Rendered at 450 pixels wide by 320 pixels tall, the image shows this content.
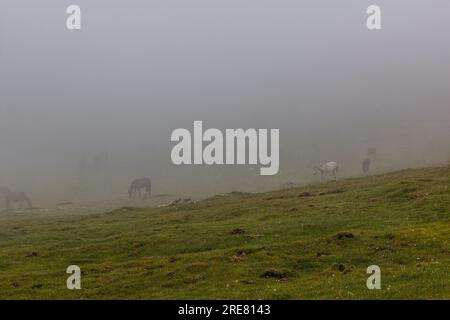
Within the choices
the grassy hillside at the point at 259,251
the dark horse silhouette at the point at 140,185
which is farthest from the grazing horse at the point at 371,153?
the grassy hillside at the point at 259,251

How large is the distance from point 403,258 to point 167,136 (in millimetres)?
149003

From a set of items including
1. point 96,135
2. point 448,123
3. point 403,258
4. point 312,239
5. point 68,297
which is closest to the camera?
point 68,297

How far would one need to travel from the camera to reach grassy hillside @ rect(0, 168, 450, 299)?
88.4 ft

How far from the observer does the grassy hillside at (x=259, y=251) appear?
26.9 meters

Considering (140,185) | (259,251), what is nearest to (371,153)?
(140,185)

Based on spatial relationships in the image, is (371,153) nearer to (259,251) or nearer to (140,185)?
(140,185)

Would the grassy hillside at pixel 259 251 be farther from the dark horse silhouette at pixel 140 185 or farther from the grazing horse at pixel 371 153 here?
the grazing horse at pixel 371 153

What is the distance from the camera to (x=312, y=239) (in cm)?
3656

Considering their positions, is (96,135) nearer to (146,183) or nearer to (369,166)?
(146,183)

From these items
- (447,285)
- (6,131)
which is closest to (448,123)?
(447,285)

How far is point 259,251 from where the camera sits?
34.5 meters

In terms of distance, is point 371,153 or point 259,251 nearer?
point 259,251

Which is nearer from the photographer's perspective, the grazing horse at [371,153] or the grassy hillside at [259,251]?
the grassy hillside at [259,251]

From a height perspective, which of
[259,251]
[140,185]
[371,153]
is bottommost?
[140,185]
